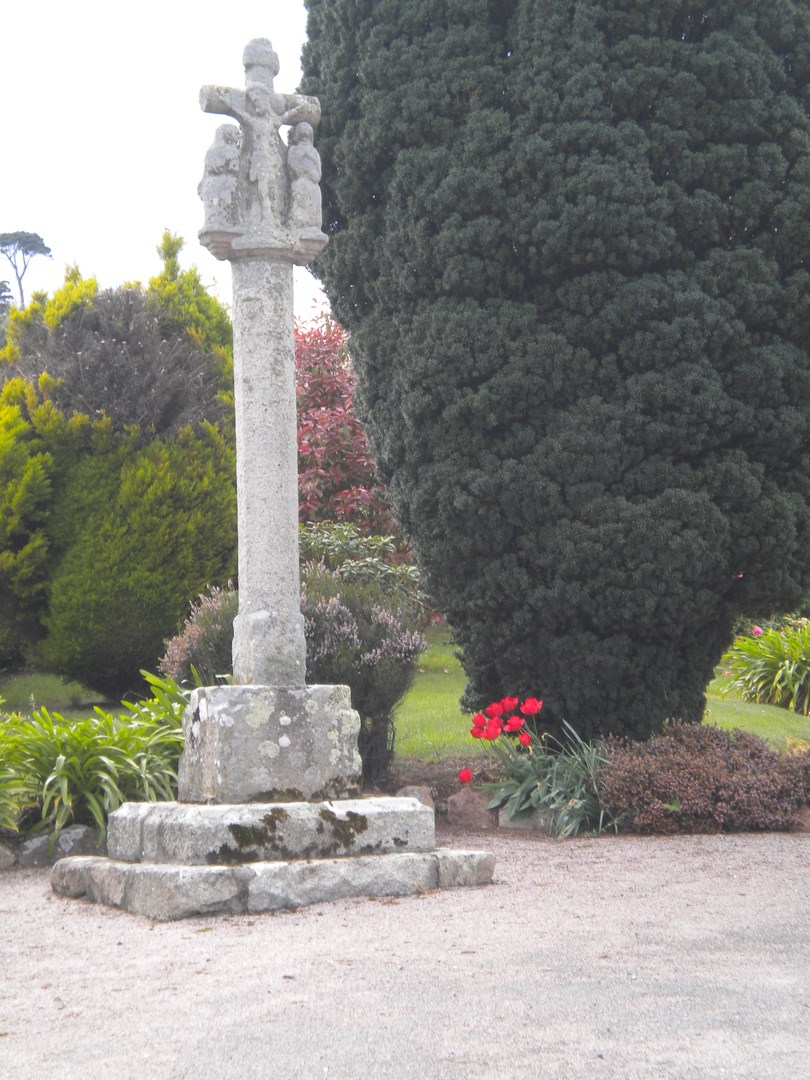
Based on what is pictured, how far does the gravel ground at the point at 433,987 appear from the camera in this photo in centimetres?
308

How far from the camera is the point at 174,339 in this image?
40.1 feet

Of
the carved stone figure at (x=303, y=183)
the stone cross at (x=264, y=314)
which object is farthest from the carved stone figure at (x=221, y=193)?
the carved stone figure at (x=303, y=183)

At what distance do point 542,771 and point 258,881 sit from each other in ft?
10.8

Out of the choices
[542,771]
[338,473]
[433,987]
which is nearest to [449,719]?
[542,771]

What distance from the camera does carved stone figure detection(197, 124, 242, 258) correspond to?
577 centimetres

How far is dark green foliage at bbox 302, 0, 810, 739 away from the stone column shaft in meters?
1.94

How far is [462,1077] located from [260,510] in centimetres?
324

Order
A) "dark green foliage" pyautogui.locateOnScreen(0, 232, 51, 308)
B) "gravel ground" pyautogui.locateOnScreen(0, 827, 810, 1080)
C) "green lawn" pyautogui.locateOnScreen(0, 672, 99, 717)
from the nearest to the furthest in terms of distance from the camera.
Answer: "gravel ground" pyautogui.locateOnScreen(0, 827, 810, 1080) < "green lawn" pyautogui.locateOnScreen(0, 672, 99, 717) < "dark green foliage" pyautogui.locateOnScreen(0, 232, 51, 308)

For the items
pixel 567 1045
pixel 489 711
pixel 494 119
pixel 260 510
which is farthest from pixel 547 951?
pixel 494 119

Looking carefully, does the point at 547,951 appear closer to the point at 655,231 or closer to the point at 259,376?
the point at 259,376

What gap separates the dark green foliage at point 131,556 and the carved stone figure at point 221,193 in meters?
5.15

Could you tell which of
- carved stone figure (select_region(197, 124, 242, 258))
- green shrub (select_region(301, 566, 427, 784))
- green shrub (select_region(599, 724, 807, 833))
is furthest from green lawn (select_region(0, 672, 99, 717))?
carved stone figure (select_region(197, 124, 242, 258))

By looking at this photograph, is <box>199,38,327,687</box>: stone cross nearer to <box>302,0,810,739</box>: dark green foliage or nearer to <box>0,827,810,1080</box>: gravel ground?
<box>0,827,810,1080</box>: gravel ground

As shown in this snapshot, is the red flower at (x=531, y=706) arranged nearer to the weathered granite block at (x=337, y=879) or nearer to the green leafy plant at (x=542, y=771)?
the green leafy plant at (x=542, y=771)
